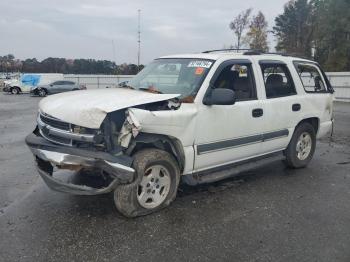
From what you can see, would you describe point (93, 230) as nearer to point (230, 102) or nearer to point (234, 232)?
point (234, 232)

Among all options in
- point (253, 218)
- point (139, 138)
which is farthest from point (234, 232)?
point (139, 138)

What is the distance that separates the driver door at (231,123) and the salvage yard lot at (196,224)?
0.55 meters

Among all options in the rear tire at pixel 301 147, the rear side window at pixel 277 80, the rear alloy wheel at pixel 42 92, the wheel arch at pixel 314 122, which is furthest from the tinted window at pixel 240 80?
the rear alloy wheel at pixel 42 92

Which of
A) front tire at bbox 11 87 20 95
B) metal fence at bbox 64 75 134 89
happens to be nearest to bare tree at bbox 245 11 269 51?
metal fence at bbox 64 75 134 89

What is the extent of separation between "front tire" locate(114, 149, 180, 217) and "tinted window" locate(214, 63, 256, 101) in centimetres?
143

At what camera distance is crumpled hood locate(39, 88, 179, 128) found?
3.97 m

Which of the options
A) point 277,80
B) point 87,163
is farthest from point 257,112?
point 87,163

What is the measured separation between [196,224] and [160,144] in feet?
3.31

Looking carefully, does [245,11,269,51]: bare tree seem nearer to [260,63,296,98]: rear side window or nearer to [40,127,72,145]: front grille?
[260,63,296,98]: rear side window

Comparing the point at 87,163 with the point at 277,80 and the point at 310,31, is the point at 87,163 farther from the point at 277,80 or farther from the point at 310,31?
the point at 310,31

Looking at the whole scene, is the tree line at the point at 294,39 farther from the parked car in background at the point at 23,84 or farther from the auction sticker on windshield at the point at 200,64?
the auction sticker on windshield at the point at 200,64

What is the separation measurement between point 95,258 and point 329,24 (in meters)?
48.9

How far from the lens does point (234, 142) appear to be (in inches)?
207

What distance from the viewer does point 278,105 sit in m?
5.89
